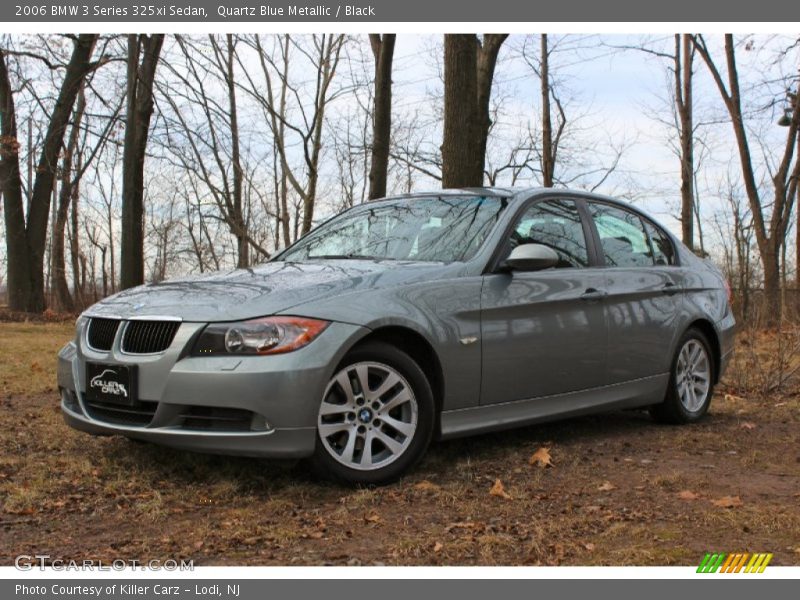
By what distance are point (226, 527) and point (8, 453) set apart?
2132 mm

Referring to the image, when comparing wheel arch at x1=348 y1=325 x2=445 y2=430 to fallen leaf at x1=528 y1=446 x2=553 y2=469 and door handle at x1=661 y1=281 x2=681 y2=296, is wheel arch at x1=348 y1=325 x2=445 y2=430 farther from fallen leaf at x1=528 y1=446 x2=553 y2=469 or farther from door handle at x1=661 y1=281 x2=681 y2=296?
door handle at x1=661 y1=281 x2=681 y2=296

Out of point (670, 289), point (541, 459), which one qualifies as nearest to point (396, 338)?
point (541, 459)

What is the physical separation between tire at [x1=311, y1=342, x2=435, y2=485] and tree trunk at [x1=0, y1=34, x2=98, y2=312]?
1734cm

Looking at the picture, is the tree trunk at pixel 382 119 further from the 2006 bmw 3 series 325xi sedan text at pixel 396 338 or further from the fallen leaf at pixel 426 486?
the fallen leaf at pixel 426 486

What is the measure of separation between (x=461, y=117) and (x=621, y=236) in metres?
3.97

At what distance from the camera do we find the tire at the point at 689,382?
618 cm

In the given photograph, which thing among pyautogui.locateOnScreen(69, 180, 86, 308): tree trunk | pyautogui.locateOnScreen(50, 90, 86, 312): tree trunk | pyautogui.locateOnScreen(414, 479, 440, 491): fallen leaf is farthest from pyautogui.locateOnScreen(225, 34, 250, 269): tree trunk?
pyautogui.locateOnScreen(414, 479, 440, 491): fallen leaf

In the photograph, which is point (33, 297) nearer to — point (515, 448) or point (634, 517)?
point (515, 448)

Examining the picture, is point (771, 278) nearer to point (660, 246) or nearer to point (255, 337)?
point (660, 246)

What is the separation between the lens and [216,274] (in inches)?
193

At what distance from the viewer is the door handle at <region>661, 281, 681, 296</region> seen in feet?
19.8

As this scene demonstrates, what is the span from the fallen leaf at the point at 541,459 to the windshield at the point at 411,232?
1258 millimetres

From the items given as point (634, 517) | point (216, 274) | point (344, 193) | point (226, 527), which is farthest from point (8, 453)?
point (344, 193)

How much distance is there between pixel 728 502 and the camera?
13.2 feet
